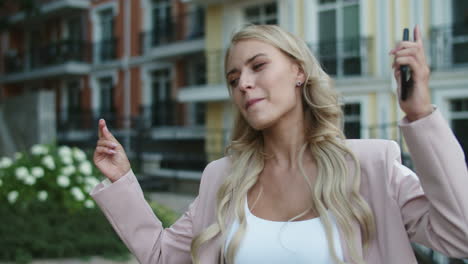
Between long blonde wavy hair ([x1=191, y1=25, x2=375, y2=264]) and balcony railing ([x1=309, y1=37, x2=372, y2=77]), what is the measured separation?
32.4ft

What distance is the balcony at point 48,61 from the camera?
20609mm

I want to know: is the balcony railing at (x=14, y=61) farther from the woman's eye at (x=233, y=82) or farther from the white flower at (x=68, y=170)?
the woman's eye at (x=233, y=82)

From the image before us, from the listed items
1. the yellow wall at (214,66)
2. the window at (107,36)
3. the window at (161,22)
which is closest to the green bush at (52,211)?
the yellow wall at (214,66)

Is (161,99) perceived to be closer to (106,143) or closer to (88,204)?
(88,204)

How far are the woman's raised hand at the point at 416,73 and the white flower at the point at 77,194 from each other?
Result: 5456mm

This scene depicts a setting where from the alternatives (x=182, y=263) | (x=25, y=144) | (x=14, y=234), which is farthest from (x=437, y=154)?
(x=25, y=144)

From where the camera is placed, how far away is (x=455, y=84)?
964 centimetres

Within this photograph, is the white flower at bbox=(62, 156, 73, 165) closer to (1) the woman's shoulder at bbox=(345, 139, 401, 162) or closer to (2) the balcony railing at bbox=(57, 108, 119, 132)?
(1) the woman's shoulder at bbox=(345, 139, 401, 162)

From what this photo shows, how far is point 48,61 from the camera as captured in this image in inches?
880

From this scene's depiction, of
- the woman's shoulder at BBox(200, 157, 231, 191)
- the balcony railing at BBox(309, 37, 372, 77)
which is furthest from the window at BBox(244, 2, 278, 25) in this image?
the woman's shoulder at BBox(200, 157, 231, 191)

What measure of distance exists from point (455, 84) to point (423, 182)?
363 inches

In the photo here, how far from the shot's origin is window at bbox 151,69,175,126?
56.1 feet

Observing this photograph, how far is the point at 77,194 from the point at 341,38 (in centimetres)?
793

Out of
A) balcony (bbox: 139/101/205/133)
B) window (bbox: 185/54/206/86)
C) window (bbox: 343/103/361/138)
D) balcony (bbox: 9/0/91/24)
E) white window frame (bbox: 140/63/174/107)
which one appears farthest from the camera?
balcony (bbox: 9/0/91/24)
